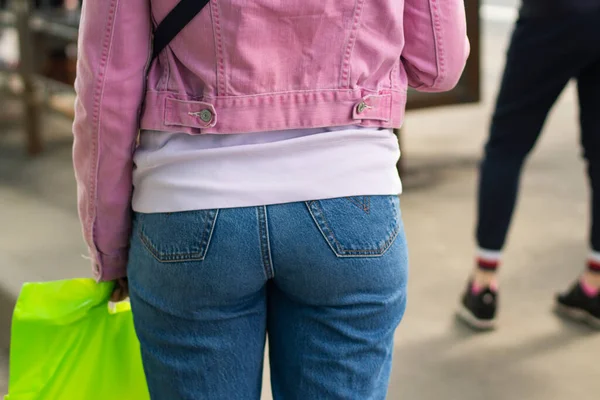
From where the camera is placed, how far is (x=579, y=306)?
2.66 meters

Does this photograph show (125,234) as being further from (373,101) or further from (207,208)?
(373,101)

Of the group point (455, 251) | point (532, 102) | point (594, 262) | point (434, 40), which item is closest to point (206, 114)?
point (434, 40)

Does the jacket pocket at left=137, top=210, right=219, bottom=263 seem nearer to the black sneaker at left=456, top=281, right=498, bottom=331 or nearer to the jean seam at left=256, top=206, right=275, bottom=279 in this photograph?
the jean seam at left=256, top=206, right=275, bottom=279

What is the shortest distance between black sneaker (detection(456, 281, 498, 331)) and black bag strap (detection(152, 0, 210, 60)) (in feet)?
5.68

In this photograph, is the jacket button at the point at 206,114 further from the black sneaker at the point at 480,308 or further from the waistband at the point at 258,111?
the black sneaker at the point at 480,308

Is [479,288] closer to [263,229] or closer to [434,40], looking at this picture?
[434,40]

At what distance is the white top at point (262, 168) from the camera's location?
1070 millimetres

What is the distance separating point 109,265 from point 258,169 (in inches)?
14.6

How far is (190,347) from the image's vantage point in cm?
116

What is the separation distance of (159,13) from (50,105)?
12.2 feet

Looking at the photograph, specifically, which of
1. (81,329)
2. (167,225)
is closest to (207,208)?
(167,225)

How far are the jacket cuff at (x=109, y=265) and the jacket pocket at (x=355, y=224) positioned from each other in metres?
0.39

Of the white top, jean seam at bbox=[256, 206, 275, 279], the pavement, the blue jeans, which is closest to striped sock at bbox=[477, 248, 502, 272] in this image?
the pavement

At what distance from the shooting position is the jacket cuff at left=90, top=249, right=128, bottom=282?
1310 millimetres
